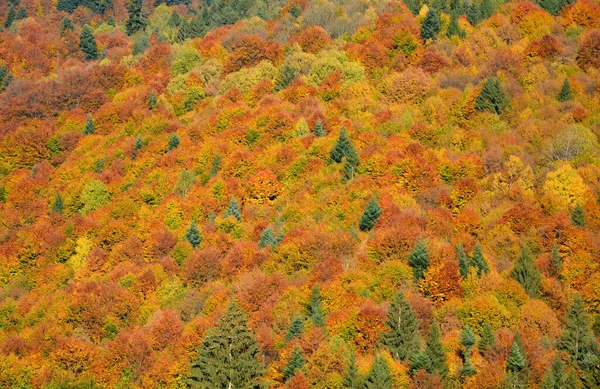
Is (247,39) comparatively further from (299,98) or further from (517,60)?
(517,60)

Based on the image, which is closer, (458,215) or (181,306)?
(181,306)

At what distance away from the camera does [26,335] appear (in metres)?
85.6

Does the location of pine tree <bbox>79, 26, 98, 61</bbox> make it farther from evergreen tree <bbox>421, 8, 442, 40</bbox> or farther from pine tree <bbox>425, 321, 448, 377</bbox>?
pine tree <bbox>425, 321, 448, 377</bbox>

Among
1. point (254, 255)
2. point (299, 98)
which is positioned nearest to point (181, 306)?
point (254, 255)

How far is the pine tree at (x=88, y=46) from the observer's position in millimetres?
176250

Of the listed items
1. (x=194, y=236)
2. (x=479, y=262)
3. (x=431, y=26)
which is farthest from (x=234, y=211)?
(x=431, y=26)

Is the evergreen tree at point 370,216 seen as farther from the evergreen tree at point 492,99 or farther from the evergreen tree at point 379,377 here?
the evergreen tree at point 379,377

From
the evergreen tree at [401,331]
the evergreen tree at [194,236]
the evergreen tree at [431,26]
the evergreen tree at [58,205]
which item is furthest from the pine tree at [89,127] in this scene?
the evergreen tree at [401,331]

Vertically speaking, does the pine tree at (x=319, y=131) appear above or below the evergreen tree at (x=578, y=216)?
below

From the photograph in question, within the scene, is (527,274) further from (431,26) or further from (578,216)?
(431,26)

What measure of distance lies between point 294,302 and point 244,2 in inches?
4460

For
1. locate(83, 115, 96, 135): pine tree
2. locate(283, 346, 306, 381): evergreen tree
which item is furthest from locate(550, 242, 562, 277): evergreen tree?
locate(83, 115, 96, 135): pine tree

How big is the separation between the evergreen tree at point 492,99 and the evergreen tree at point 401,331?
50.5m

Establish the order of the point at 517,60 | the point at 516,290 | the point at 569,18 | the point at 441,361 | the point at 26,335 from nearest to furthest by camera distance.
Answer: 1. the point at 441,361
2. the point at 516,290
3. the point at 26,335
4. the point at 517,60
5. the point at 569,18
